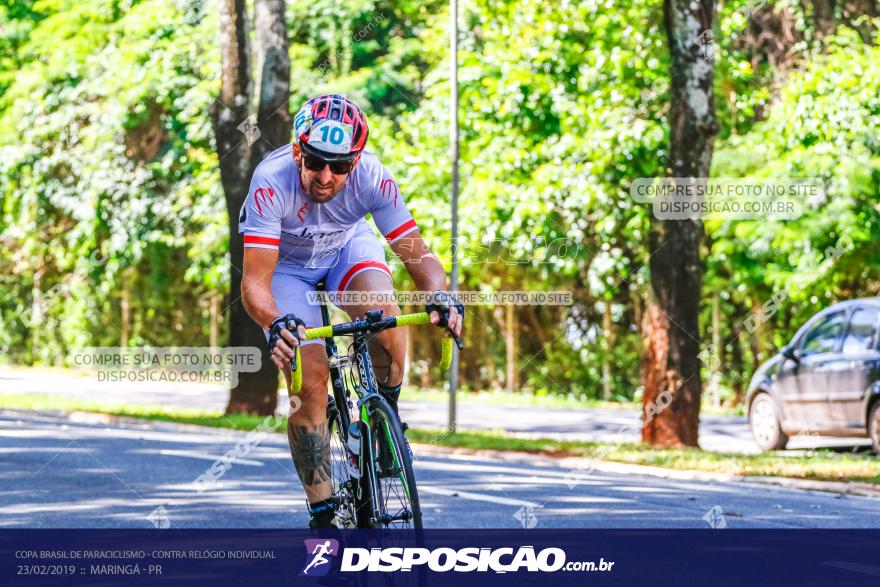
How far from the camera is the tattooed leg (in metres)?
6.28

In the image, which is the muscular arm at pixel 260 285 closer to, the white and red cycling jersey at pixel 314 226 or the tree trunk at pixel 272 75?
the white and red cycling jersey at pixel 314 226

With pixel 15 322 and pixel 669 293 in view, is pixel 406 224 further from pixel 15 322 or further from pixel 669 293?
pixel 15 322

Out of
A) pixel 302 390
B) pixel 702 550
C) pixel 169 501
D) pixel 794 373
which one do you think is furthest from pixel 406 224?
pixel 794 373

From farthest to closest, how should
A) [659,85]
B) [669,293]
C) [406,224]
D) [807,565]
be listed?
1. [659,85]
2. [669,293]
3. [807,565]
4. [406,224]

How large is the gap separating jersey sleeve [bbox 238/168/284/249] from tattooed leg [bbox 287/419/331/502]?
32.7 inches

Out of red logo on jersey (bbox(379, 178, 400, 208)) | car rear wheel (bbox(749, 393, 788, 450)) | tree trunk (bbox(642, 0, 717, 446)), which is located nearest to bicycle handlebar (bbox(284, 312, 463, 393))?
red logo on jersey (bbox(379, 178, 400, 208))

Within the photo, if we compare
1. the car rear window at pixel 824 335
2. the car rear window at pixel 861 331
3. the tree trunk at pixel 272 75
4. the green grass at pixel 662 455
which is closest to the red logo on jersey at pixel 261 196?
the green grass at pixel 662 455

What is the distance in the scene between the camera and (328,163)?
19.2ft

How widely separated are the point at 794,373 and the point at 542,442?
9.61 ft

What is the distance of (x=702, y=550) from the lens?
7.24m

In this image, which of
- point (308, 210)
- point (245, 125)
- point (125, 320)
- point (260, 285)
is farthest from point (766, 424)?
point (125, 320)

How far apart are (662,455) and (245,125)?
24.7 feet

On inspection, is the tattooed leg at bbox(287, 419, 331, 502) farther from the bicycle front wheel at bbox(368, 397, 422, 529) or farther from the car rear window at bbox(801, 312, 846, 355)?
the car rear window at bbox(801, 312, 846, 355)

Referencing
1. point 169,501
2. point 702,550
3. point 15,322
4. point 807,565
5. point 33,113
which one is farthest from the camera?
point 15,322
